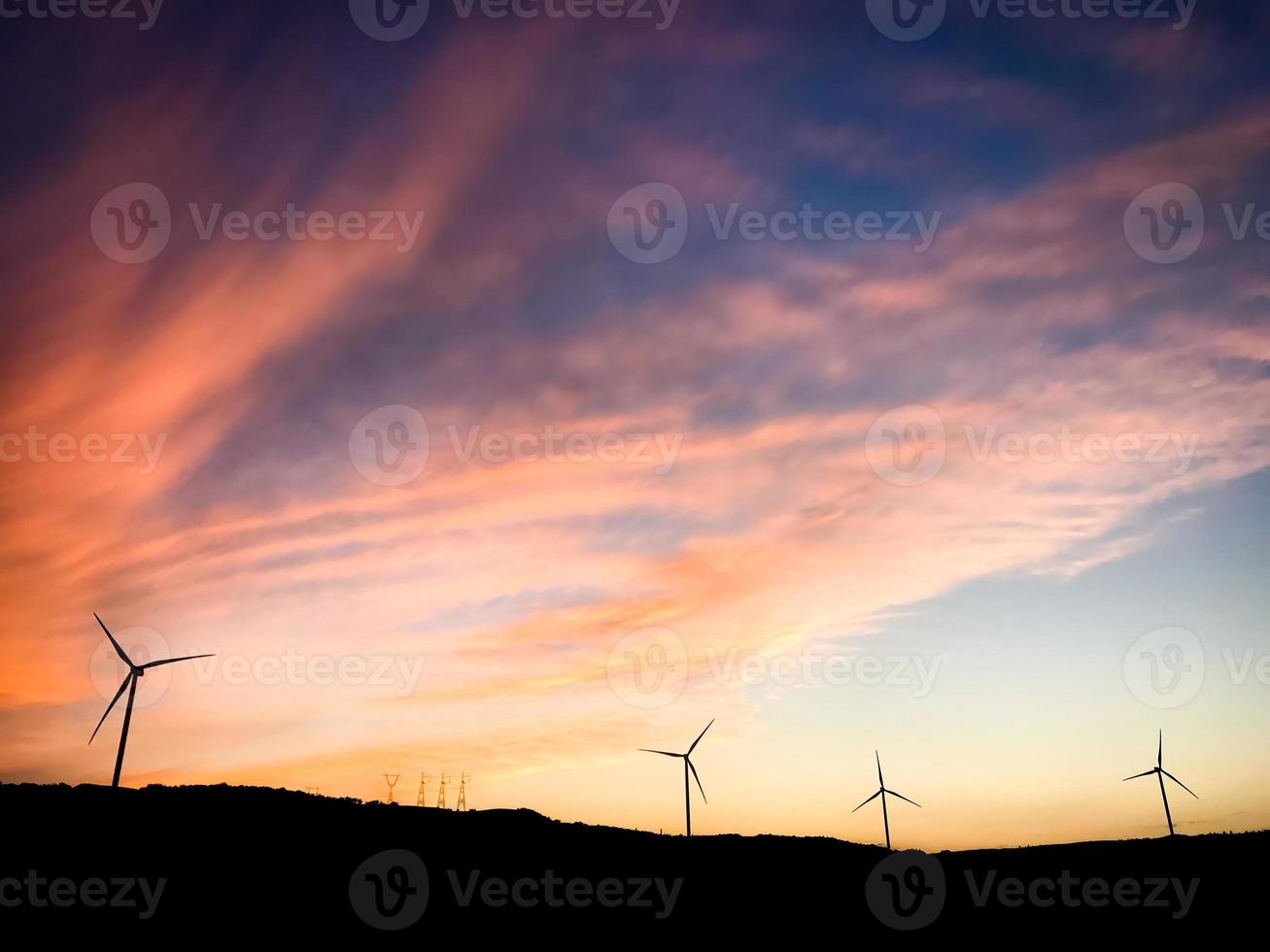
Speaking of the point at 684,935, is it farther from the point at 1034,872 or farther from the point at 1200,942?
the point at 1034,872

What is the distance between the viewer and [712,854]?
262 feet

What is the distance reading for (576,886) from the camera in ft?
205

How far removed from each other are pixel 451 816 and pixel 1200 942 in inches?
2463

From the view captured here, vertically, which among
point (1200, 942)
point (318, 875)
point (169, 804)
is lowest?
point (1200, 942)

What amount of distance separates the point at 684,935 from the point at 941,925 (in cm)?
1818

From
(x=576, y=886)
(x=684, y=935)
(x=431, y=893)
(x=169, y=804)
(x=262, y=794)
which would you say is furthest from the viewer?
(x=262, y=794)

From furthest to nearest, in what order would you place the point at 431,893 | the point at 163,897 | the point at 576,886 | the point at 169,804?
the point at 169,804 < the point at 576,886 < the point at 431,893 < the point at 163,897

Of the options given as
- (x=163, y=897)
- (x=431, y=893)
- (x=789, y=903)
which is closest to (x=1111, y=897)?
(x=789, y=903)

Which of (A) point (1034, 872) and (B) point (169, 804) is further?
(A) point (1034, 872)

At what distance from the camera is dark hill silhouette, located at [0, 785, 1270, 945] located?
51000 mm

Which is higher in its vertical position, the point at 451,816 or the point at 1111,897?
the point at 451,816

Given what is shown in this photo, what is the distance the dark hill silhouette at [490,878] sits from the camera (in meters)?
51.0

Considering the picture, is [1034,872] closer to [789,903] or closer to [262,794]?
[789,903]

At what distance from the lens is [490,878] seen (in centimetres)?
6197
